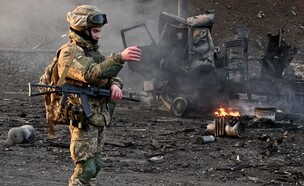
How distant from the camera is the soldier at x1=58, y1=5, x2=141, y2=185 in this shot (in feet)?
16.5

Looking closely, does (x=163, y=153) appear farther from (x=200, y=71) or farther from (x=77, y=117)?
(x=200, y=71)

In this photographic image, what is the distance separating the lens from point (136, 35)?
2361 centimetres

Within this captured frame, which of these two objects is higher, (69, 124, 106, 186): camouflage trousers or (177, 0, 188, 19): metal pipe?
(177, 0, 188, 19): metal pipe

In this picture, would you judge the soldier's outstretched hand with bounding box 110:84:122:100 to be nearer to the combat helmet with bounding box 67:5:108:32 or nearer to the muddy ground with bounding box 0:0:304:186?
the combat helmet with bounding box 67:5:108:32

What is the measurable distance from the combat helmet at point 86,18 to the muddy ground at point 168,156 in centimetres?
258

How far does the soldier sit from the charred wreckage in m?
8.97

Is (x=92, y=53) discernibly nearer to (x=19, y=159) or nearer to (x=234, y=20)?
(x=19, y=159)

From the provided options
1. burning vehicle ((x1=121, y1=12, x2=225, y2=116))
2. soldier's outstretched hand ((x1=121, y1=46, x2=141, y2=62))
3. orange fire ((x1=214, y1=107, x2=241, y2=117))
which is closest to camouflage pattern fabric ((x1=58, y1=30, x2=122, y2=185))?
soldier's outstretched hand ((x1=121, y1=46, x2=141, y2=62))

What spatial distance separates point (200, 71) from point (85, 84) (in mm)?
9215

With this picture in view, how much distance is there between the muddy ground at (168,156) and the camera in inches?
292

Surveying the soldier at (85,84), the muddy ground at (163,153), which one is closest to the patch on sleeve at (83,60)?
the soldier at (85,84)

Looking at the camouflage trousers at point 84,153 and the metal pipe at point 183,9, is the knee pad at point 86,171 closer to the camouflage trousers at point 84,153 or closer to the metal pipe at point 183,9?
the camouflage trousers at point 84,153

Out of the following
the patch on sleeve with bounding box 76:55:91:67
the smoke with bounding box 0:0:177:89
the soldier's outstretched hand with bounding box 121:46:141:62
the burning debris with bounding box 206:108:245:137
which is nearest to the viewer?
the soldier's outstretched hand with bounding box 121:46:141:62

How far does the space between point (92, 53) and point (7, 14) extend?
22.8m
